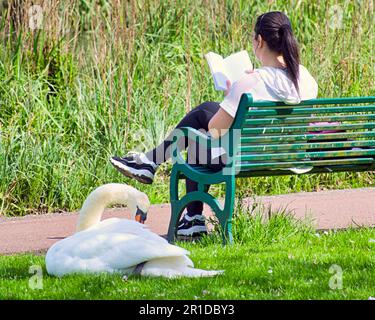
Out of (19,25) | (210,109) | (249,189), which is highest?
(19,25)

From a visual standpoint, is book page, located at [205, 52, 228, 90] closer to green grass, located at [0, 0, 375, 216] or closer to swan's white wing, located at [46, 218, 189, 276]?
swan's white wing, located at [46, 218, 189, 276]

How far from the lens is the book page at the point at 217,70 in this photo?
259 inches

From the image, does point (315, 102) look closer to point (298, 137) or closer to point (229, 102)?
point (298, 137)

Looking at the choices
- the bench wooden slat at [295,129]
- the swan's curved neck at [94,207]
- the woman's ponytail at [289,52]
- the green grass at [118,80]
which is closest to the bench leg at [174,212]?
the bench wooden slat at [295,129]

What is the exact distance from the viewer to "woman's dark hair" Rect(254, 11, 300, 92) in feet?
21.6

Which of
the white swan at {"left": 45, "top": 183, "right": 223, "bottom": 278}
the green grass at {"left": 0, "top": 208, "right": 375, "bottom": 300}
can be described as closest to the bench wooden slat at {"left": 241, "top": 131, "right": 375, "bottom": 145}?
the green grass at {"left": 0, "top": 208, "right": 375, "bottom": 300}

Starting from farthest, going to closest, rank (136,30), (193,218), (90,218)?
(136,30)
(193,218)
(90,218)

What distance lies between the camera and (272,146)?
6.49 meters

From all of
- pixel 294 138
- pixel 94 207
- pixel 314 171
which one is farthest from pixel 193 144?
pixel 94 207

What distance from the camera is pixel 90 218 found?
588 centimetres

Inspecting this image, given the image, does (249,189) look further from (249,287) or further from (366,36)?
(249,287)

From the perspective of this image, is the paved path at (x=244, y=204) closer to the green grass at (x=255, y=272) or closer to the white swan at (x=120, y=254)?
the green grass at (x=255, y=272)

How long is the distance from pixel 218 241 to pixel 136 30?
4306 mm

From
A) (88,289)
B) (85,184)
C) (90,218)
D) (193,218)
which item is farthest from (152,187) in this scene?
(88,289)
